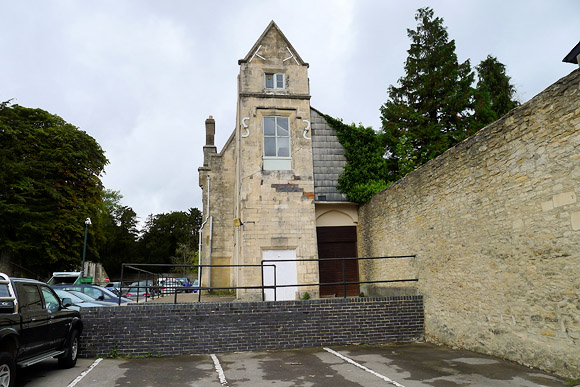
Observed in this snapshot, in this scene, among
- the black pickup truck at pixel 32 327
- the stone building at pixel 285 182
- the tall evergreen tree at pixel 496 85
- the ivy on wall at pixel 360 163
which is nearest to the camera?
the black pickup truck at pixel 32 327

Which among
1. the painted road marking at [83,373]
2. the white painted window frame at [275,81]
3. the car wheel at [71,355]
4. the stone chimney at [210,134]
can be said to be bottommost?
the painted road marking at [83,373]

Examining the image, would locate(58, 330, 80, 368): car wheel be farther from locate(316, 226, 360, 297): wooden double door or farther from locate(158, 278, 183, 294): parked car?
locate(316, 226, 360, 297): wooden double door

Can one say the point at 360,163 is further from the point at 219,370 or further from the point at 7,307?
the point at 7,307

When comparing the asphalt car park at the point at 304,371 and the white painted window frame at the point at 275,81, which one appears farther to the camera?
the white painted window frame at the point at 275,81

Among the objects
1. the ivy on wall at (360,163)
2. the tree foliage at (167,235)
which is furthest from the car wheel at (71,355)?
the tree foliage at (167,235)

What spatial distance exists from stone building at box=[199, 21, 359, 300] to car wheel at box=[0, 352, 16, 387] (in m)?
8.69

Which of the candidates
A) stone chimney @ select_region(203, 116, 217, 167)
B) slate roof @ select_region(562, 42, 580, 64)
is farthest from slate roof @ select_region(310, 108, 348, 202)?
stone chimney @ select_region(203, 116, 217, 167)

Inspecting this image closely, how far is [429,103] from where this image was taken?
83.1 feet

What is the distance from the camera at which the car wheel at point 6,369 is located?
521 centimetres

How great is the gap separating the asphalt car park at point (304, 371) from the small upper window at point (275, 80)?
1042cm

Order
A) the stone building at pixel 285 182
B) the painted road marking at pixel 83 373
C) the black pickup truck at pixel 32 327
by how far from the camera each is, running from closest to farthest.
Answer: the black pickup truck at pixel 32 327
the painted road marking at pixel 83 373
the stone building at pixel 285 182

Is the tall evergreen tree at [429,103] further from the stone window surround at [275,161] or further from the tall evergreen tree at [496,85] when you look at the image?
the stone window surround at [275,161]

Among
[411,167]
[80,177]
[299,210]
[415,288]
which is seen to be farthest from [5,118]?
[415,288]

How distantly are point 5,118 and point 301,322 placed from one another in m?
29.4
